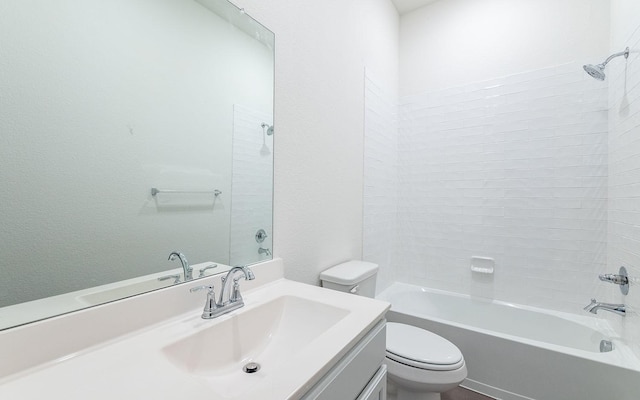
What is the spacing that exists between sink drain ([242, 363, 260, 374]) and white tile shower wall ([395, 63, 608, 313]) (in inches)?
78.0

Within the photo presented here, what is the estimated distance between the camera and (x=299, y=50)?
4.63ft

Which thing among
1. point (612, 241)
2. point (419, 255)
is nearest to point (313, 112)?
point (419, 255)

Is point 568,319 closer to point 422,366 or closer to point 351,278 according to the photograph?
point 422,366

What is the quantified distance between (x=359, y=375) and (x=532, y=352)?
4.48ft

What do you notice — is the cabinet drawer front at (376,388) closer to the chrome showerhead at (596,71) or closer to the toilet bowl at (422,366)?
the toilet bowl at (422,366)

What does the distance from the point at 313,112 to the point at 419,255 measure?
5.52 feet

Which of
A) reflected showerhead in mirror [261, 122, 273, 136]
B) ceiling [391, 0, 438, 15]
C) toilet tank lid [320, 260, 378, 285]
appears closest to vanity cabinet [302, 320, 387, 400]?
toilet tank lid [320, 260, 378, 285]

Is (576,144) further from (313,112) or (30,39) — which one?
(30,39)

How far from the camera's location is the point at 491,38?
2229 mm

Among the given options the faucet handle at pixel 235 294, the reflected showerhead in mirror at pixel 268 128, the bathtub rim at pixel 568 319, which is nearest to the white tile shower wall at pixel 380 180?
the bathtub rim at pixel 568 319

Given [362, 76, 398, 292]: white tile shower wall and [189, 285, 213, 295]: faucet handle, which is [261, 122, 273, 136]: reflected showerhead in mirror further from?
[362, 76, 398, 292]: white tile shower wall

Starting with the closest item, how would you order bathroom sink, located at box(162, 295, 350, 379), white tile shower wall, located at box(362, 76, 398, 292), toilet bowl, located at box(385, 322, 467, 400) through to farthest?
1. bathroom sink, located at box(162, 295, 350, 379)
2. toilet bowl, located at box(385, 322, 467, 400)
3. white tile shower wall, located at box(362, 76, 398, 292)

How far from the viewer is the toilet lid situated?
1312mm

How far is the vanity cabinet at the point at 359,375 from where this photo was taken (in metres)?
0.63
